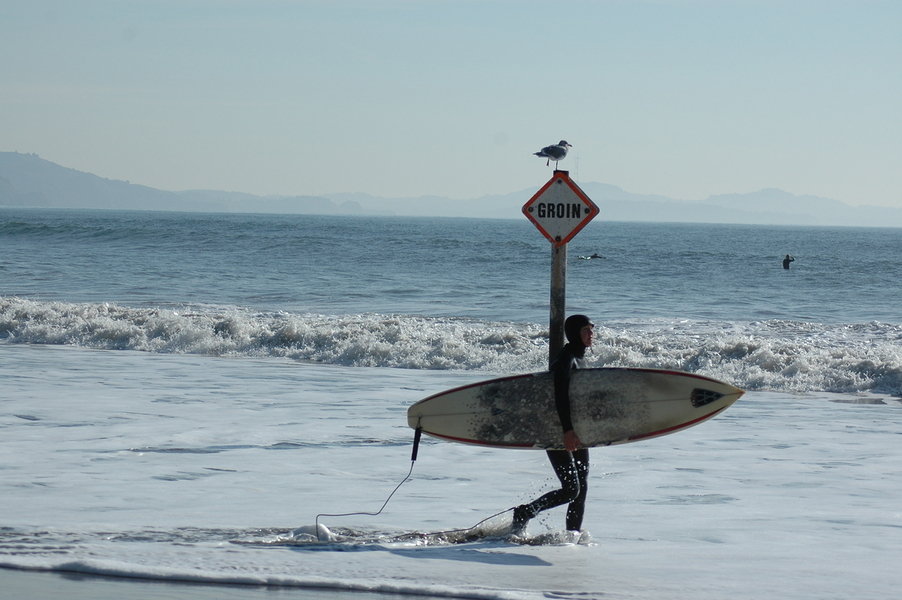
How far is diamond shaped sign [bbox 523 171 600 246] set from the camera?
7.52m

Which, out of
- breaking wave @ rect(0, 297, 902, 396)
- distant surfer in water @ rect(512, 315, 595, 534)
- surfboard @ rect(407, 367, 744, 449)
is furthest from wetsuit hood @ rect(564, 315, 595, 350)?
breaking wave @ rect(0, 297, 902, 396)

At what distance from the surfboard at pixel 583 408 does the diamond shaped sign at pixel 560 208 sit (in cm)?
122

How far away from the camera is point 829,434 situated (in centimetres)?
1055

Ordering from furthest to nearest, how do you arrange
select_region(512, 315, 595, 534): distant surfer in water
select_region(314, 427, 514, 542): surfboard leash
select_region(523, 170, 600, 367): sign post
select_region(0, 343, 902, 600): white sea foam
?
select_region(523, 170, 600, 367): sign post
select_region(314, 427, 514, 542): surfboard leash
select_region(512, 315, 595, 534): distant surfer in water
select_region(0, 343, 902, 600): white sea foam

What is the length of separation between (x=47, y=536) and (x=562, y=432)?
3055 mm

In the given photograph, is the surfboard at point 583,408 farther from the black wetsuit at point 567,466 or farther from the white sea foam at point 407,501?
the white sea foam at point 407,501

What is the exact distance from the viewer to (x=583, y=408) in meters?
6.61

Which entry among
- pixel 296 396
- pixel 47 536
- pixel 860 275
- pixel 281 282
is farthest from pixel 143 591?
pixel 860 275

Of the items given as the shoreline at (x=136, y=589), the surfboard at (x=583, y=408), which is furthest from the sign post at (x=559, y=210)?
the shoreline at (x=136, y=589)

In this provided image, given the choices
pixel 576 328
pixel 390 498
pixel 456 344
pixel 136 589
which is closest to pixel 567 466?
pixel 576 328

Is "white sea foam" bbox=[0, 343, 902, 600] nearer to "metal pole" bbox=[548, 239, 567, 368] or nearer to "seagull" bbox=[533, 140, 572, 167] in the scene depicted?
"metal pole" bbox=[548, 239, 567, 368]

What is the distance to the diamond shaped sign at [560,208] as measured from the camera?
7.52 m

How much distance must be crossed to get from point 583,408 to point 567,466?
448mm

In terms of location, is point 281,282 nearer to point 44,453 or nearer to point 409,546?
point 44,453
